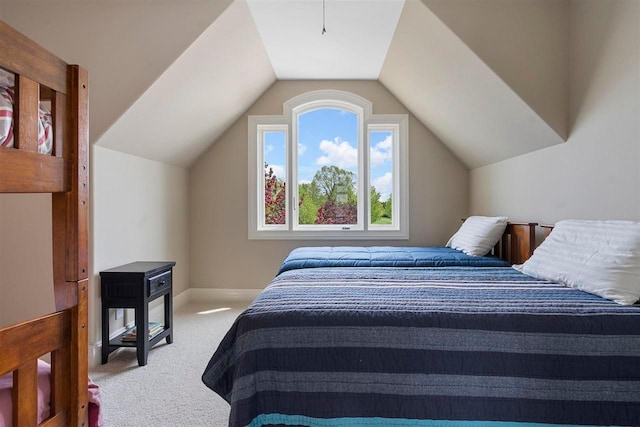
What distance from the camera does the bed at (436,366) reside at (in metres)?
1.33

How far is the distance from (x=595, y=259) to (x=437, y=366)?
1.02m

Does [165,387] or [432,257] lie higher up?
[432,257]

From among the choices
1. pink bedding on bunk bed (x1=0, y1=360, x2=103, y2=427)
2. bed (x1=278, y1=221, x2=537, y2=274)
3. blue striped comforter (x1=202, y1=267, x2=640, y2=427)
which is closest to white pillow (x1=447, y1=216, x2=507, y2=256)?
bed (x1=278, y1=221, x2=537, y2=274)

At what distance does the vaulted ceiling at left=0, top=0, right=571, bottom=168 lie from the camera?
245 centimetres

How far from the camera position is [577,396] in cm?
133

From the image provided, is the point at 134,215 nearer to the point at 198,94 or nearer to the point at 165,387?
the point at 198,94

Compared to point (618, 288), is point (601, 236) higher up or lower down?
higher up

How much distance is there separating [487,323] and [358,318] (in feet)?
1.61

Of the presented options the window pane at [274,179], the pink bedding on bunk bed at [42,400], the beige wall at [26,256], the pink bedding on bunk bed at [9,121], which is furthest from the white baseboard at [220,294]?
the pink bedding on bunk bed at [9,121]

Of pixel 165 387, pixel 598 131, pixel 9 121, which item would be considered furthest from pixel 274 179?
pixel 9 121

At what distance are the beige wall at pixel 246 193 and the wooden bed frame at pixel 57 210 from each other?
3.02m

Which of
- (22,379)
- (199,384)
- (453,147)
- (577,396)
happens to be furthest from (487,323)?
(453,147)

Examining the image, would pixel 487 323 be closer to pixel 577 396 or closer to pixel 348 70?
pixel 577 396

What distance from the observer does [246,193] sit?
4.11 metres
